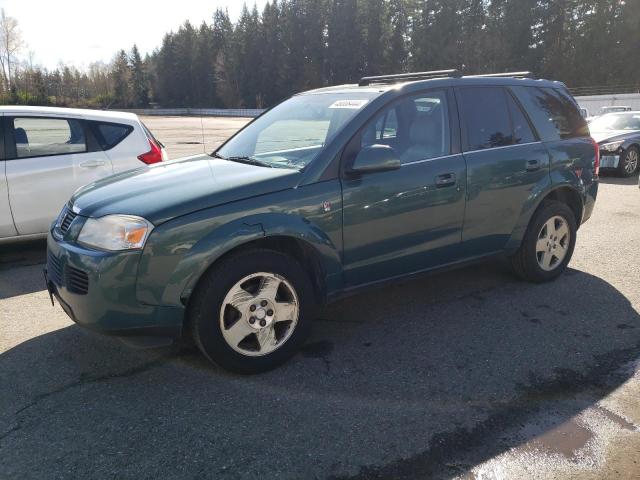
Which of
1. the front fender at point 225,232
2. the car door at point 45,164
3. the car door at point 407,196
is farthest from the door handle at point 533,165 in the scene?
the car door at point 45,164

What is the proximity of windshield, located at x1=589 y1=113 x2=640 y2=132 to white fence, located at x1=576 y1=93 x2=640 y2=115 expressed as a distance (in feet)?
66.2

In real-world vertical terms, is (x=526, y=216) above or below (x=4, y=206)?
below

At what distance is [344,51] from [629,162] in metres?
72.6

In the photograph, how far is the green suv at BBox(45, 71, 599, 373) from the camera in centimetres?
304

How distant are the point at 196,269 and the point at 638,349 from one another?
119 inches

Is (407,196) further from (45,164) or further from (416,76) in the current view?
(45,164)

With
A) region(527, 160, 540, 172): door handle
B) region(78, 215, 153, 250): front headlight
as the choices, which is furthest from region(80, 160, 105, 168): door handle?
region(527, 160, 540, 172): door handle

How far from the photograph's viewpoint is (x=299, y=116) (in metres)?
4.33

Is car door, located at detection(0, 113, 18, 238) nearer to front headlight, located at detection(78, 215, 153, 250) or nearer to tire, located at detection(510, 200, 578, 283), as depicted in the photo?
front headlight, located at detection(78, 215, 153, 250)

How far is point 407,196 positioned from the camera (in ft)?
12.4

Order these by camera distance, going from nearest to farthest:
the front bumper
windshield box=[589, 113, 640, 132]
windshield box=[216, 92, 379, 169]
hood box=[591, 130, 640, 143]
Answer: the front bumper, windshield box=[216, 92, 379, 169], hood box=[591, 130, 640, 143], windshield box=[589, 113, 640, 132]

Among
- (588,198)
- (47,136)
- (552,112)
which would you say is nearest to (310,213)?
(552,112)

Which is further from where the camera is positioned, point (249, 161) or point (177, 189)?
point (249, 161)

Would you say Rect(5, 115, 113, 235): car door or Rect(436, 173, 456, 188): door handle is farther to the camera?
Rect(5, 115, 113, 235): car door
